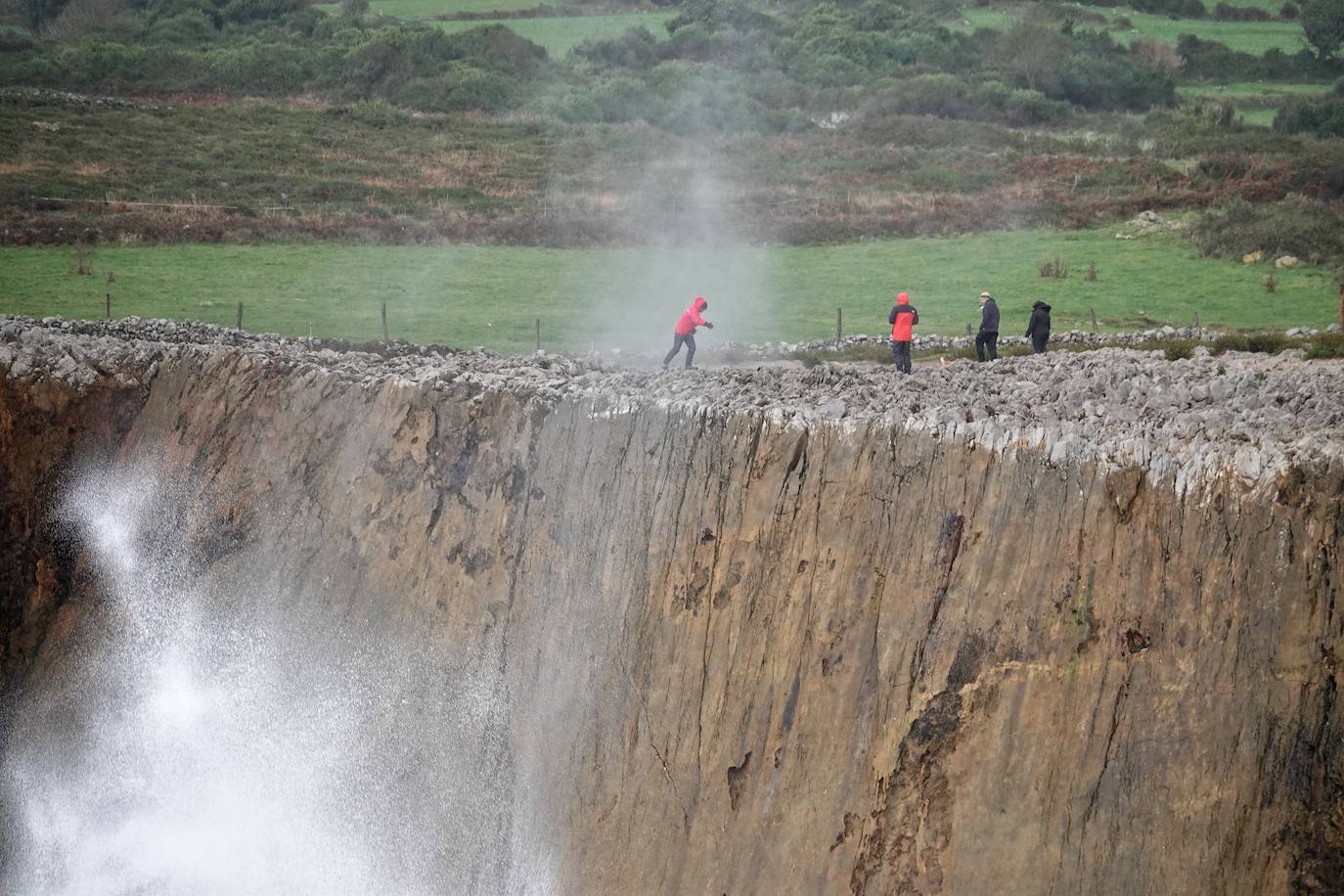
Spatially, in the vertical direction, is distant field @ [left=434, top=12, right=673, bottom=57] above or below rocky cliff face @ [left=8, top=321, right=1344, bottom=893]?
above

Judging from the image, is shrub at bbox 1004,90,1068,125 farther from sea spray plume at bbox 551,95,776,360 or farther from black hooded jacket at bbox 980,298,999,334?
black hooded jacket at bbox 980,298,999,334

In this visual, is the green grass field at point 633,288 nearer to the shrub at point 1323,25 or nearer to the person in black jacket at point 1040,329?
the person in black jacket at point 1040,329

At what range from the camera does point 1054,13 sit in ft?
194

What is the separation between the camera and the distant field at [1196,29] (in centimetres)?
4284

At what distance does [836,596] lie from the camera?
1257 centimetres

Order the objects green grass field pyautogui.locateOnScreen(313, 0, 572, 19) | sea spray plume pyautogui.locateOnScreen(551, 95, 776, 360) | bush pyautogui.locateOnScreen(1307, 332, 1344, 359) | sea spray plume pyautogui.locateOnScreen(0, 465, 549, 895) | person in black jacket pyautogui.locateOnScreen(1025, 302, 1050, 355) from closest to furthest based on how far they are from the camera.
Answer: sea spray plume pyautogui.locateOnScreen(0, 465, 549, 895) < bush pyautogui.locateOnScreen(1307, 332, 1344, 359) < person in black jacket pyautogui.locateOnScreen(1025, 302, 1050, 355) < sea spray plume pyautogui.locateOnScreen(551, 95, 776, 360) < green grass field pyautogui.locateOnScreen(313, 0, 572, 19)

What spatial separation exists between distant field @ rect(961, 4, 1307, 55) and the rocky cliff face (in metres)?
30.5

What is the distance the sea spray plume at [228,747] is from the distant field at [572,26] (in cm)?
4362

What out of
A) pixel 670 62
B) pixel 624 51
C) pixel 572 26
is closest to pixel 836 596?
pixel 670 62

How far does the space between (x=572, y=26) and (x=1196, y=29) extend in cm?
2619

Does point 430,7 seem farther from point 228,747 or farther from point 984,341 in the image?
point 228,747

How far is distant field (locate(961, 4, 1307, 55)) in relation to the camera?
42.8m

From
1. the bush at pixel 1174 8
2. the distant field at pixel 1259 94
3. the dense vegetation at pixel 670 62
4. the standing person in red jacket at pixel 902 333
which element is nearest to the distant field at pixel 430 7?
the dense vegetation at pixel 670 62

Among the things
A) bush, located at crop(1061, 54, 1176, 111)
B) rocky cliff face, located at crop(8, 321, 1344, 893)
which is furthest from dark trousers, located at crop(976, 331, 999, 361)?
bush, located at crop(1061, 54, 1176, 111)
